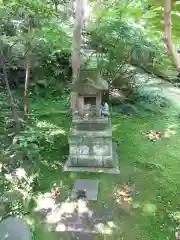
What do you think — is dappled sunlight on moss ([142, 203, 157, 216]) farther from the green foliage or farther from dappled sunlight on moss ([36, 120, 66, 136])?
the green foliage

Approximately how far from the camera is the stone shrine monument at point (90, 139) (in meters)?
5.19

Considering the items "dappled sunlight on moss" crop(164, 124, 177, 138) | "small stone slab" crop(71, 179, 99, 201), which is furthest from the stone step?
"dappled sunlight on moss" crop(164, 124, 177, 138)

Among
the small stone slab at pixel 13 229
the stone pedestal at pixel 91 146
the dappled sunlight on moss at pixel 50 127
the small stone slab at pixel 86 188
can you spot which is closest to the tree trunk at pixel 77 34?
the dappled sunlight on moss at pixel 50 127

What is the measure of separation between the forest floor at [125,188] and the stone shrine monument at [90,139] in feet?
0.83

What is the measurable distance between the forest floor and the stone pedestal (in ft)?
0.78

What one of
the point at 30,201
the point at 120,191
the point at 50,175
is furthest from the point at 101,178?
the point at 30,201

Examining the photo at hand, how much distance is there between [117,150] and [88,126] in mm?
1042

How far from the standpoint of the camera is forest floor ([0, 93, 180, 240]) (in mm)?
3920

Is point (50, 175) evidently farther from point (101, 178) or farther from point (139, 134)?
point (139, 134)

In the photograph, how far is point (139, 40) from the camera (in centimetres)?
770

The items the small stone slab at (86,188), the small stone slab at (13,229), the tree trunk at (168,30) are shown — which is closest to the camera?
the tree trunk at (168,30)

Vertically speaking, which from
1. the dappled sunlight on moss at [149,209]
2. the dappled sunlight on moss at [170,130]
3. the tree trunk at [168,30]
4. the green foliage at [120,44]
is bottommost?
the dappled sunlight on moss at [149,209]

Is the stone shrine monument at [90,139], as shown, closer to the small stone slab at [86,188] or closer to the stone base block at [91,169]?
the stone base block at [91,169]

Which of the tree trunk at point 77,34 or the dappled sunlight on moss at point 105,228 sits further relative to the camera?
the tree trunk at point 77,34
